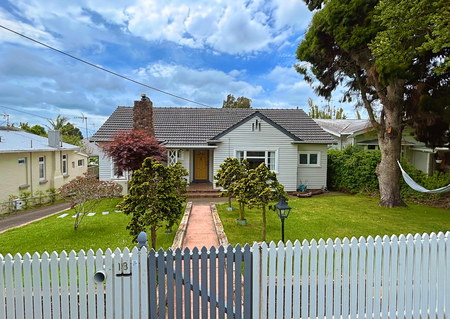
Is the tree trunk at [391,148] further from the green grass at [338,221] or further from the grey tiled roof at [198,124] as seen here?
the grey tiled roof at [198,124]

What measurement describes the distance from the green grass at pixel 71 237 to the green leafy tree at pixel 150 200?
160 cm

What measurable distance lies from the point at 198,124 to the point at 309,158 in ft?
26.1

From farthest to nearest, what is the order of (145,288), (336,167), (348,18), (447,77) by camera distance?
1. (336,167)
2. (447,77)
3. (348,18)
4. (145,288)

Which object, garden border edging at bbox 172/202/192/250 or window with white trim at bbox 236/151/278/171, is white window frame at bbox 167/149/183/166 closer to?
window with white trim at bbox 236/151/278/171

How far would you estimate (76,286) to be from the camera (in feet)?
9.34

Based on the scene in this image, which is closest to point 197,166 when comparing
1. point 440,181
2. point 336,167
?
point 336,167

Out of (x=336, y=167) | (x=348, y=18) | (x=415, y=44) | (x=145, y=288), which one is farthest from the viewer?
(x=336, y=167)

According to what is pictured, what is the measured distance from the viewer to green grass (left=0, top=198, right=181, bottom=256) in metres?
5.91

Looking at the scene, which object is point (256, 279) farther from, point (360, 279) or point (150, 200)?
point (150, 200)

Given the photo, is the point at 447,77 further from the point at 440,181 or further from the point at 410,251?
the point at 410,251

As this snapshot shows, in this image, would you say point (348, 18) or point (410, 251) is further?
point (348, 18)

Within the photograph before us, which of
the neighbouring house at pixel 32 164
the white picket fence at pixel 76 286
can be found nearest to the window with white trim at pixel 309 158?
the white picket fence at pixel 76 286

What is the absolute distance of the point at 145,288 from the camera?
289cm

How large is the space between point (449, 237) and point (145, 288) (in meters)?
4.38
